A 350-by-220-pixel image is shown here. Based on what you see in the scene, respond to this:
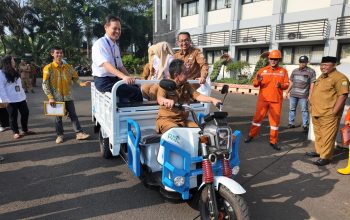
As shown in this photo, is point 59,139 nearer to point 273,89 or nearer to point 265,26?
point 273,89

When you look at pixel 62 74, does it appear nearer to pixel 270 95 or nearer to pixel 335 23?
pixel 270 95

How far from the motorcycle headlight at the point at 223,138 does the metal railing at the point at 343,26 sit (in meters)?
15.6

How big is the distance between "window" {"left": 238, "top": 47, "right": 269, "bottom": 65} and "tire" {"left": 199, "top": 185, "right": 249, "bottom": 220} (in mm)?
18722

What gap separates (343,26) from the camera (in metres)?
14.8

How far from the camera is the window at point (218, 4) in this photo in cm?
2125

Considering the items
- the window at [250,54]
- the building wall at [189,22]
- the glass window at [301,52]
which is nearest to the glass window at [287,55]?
the glass window at [301,52]

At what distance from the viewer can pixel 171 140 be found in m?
2.76

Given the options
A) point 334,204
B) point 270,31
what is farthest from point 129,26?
point 334,204

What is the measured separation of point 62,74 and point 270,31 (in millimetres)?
16173

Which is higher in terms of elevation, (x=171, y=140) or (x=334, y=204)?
(x=171, y=140)

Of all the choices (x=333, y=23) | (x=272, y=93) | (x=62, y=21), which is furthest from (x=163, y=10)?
(x=272, y=93)

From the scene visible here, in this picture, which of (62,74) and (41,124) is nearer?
(62,74)

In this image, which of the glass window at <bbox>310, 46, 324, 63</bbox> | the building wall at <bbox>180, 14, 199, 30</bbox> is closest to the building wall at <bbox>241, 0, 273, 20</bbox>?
the glass window at <bbox>310, 46, 324, 63</bbox>

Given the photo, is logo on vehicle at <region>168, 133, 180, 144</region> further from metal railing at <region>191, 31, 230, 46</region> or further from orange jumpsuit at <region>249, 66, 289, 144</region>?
metal railing at <region>191, 31, 230, 46</region>
